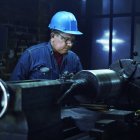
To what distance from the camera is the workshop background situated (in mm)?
4418

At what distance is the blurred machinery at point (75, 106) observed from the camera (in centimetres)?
124

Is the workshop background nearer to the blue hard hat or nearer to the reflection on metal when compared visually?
the reflection on metal

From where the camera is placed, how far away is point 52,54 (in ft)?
9.34

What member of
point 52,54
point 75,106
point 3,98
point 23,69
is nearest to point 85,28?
point 52,54

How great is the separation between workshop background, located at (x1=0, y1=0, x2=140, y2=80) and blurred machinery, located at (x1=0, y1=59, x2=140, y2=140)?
2.52 meters

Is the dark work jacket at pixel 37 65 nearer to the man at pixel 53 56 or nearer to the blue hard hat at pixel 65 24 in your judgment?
the man at pixel 53 56

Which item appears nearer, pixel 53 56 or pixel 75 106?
pixel 75 106

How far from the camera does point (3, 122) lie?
49.7 inches

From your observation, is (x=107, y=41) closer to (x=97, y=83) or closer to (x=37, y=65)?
(x=37, y=65)

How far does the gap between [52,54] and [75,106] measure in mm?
1026

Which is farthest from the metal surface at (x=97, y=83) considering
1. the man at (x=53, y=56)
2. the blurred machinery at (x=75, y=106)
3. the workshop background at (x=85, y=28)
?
the workshop background at (x=85, y=28)

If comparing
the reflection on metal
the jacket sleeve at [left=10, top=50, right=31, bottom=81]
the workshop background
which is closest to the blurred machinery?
the jacket sleeve at [left=10, top=50, right=31, bottom=81]

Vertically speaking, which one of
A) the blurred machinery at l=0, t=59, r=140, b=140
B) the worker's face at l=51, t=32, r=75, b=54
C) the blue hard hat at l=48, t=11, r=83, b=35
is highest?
the blue hard hat at l=48, t=11, r=83, b=35

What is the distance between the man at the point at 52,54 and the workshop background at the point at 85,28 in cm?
151
